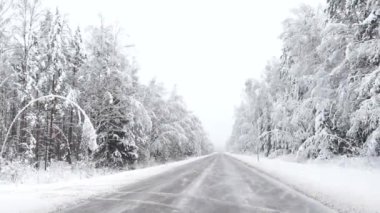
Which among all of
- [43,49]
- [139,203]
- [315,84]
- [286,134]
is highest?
[43,49]

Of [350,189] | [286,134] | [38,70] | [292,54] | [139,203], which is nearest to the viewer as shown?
[139,203]

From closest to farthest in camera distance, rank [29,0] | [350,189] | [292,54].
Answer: [350,189] → [29,0] → [292,54]

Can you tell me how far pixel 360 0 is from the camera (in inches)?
752

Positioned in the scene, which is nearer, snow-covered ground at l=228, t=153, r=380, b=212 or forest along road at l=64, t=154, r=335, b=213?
forest along road at l=64, t=154, r=335, b=213

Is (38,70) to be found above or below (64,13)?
below

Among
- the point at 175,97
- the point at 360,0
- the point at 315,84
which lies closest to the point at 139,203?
the point at 360,0

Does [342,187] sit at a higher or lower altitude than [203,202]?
higher

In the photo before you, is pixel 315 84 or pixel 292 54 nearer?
pixel 315 84

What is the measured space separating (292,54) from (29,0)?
69.0 ft

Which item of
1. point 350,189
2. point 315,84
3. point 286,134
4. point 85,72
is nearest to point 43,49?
point 85,72

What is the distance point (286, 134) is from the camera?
46000 mm

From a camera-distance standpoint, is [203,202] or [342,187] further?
[342,187]

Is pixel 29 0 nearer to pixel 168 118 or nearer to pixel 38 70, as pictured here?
pixel 38 70

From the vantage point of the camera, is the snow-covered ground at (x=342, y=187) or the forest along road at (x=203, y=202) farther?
the snow-covered ground at (x=342, y=187)
